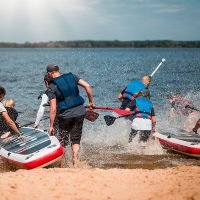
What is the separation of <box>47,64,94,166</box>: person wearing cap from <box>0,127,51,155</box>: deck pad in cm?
45

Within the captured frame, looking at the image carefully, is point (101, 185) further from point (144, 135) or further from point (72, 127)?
point (144, 135)

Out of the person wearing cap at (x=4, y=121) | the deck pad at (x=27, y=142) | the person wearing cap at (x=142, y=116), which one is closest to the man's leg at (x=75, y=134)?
the deck pad at (x=27, y=142)

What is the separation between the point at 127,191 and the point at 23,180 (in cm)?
157

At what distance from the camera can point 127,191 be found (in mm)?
5660

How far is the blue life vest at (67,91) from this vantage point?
7727mm

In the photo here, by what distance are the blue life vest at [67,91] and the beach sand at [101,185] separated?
1386 mm

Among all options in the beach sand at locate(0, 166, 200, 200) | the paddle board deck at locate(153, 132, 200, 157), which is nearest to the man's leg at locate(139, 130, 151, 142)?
the paddle board deck at locate(153, 132, 200, 157)

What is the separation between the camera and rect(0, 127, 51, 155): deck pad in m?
8.26

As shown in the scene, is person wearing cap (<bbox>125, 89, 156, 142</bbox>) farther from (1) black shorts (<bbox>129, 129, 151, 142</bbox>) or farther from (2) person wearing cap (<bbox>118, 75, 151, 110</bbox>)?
(2) person wearing cap (<bbox>118, 75, 151, 110</bbox>)

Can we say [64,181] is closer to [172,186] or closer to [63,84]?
[172,186]


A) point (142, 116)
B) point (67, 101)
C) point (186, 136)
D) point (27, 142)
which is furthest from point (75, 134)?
point (186, 136)

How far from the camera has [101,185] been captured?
595cm

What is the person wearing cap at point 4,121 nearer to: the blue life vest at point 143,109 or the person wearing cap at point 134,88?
the blue life vest at point 143,109

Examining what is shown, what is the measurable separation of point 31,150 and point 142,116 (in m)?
2.66
